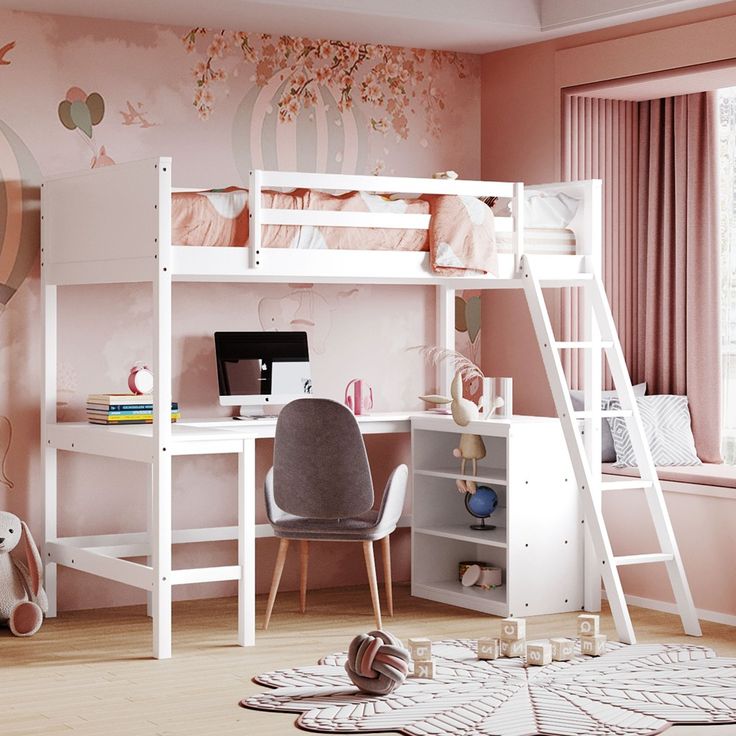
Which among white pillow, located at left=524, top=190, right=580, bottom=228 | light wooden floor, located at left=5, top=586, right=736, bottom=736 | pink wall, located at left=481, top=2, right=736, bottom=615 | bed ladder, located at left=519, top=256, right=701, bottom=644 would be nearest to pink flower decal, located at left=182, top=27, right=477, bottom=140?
pink wall, located at left=481, top=2, right=736, bottom=615

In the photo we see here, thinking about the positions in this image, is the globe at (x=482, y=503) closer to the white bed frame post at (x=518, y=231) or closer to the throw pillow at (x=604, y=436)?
the throw pillow at (x=604, y=436)

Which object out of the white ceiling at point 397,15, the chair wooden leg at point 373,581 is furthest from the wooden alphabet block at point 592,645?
the white ceiling at point 397,15

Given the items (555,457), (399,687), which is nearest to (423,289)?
(555,457)

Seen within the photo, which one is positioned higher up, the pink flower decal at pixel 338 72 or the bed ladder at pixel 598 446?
the pink flower decal at pixel 338 72

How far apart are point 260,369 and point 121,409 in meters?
0.71

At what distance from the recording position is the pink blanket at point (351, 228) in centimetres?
450

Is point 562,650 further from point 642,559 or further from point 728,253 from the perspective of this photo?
point 728,253

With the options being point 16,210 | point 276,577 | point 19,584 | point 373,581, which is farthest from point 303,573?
point 16,210

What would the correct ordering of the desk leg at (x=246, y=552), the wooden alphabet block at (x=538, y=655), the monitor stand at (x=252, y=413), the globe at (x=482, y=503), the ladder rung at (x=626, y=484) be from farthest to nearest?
the monitor stand at (x=252, y=413) < the globe at (x=482, y=503) < the ladder rung at (x=626, y=484) < the desk leg at (x=246, y=552) < the wooden alphabet block at (x=538, y=655)

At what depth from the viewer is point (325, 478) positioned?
471 cm

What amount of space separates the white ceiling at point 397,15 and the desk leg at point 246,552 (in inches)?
68.8

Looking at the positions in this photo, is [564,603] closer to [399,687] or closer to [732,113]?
[399,687]

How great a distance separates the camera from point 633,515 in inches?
212

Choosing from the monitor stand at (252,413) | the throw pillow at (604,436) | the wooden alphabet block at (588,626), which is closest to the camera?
the wooden alphabet block at (588,626)
